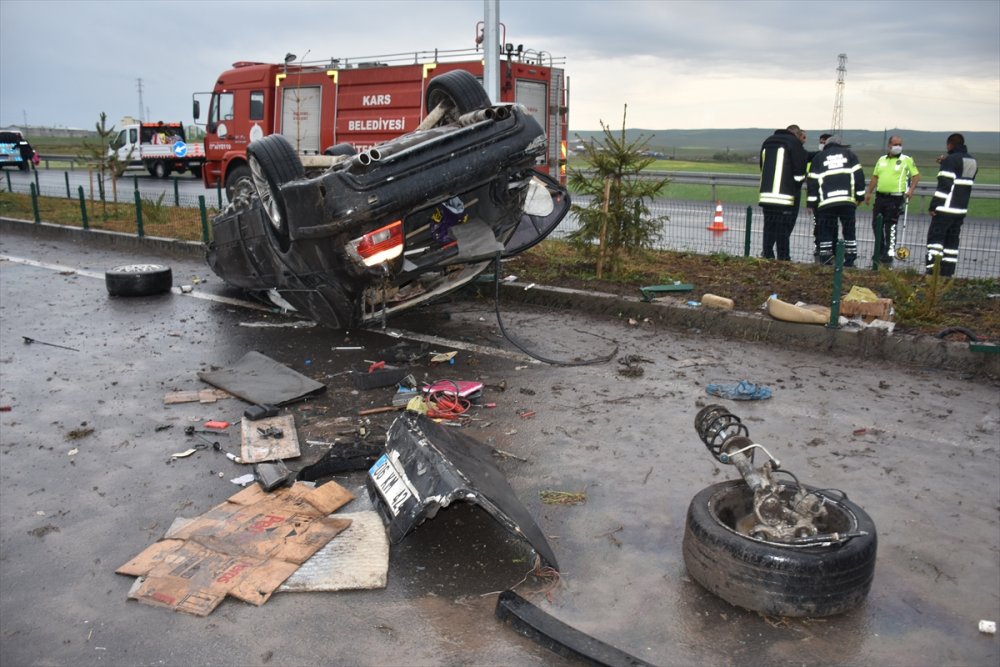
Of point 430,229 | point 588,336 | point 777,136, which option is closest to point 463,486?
point 430,229

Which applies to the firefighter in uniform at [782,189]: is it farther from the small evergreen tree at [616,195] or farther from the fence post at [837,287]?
the fence post at [837,287]

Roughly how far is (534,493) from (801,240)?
11805 millimetres

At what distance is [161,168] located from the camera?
1549 inches

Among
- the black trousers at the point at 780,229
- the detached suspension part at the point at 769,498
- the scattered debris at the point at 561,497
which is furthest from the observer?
the black trousers at the point at 780,229

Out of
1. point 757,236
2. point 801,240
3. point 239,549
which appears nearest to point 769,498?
point 239,549

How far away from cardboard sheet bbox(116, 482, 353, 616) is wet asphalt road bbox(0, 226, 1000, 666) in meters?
0.09

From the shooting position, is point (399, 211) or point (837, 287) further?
point (837, 287)

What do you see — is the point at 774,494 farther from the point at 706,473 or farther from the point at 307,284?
the point at 307,284

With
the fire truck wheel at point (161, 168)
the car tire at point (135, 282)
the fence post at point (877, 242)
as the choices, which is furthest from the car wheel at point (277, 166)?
the fire truck wheel at point (161, 168)

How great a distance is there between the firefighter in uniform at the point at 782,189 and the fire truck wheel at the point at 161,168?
34.5m

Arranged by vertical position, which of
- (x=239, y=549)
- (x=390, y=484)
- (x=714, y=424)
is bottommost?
(x=239, y=549)

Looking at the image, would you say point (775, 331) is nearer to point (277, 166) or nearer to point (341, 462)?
point (341, 462)

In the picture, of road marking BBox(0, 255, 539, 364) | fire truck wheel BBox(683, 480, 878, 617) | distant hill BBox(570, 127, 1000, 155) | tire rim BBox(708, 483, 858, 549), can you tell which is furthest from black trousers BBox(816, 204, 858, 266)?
distant hill BBox(570, 127, 1000, 155)

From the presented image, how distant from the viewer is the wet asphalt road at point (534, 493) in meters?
3.40
